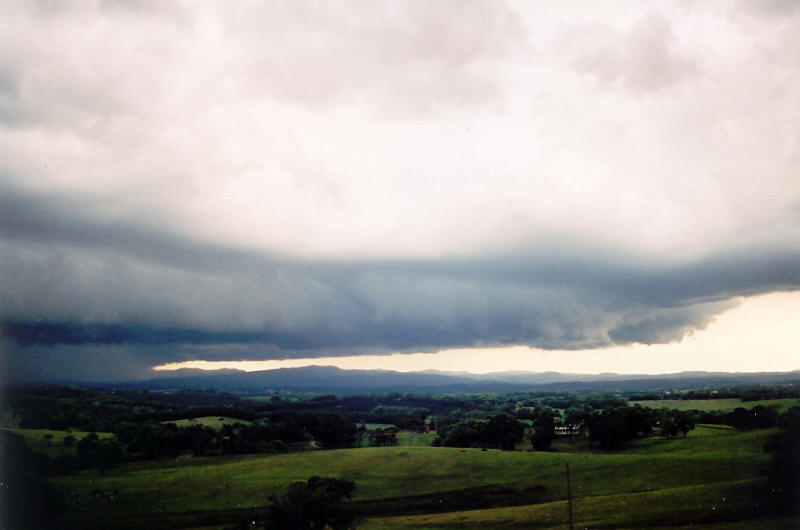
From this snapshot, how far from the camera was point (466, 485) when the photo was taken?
63812 millimetres

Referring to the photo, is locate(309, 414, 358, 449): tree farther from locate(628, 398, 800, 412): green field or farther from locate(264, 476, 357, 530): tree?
locate(628, 398, 800, 412): green field

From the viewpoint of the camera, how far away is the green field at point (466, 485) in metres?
50.7

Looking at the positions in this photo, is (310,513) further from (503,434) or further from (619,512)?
(503,434)

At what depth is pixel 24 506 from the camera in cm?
5216

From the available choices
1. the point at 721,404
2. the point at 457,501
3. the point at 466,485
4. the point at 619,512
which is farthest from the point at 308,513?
the point at 721,404

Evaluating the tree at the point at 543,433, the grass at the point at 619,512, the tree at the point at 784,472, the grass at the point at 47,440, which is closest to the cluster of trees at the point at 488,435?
the tree at the point at 543,433

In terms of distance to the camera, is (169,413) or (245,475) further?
(169,413)

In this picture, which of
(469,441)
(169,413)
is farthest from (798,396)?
(169,413)

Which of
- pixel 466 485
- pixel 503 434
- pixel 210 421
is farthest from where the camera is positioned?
pixel 210 421

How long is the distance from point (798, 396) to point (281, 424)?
266 ft

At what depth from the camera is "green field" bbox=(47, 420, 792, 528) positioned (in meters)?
50.7

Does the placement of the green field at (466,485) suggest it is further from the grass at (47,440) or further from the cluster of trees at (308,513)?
the cluster of trees at (308,513)

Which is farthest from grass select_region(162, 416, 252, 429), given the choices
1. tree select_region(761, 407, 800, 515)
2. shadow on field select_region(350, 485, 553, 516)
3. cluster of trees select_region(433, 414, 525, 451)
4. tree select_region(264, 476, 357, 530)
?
tree select_region(761, 407, 800, 515)

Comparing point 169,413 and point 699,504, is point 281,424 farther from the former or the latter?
point 699,504
